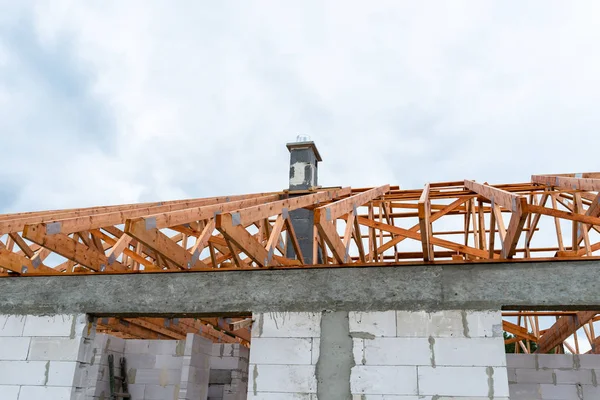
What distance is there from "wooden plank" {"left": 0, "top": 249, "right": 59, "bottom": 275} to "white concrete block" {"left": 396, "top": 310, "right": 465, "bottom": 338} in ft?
16.7

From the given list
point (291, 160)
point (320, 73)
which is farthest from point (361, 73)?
point (291, 160)

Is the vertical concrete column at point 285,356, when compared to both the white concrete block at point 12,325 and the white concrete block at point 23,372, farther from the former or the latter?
the white concrete block at point 12,325

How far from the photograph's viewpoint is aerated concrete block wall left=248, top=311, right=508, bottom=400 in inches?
231

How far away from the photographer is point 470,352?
595 centimetres

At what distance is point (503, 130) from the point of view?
1433 centimetres

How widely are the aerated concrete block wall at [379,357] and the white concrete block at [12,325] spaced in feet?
11.7

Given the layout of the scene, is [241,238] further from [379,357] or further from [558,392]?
[558,392]

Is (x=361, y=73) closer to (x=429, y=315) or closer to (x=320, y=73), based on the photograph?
(x=320, y=73)

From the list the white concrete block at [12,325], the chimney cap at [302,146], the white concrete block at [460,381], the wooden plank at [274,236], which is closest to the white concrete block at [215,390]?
the white concrete block at [12,325]

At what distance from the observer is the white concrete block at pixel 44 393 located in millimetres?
6805

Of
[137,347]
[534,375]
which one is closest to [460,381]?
[534,375]

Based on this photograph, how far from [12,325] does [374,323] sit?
527cm

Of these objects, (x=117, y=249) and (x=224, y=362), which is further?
(x=224, y=362)

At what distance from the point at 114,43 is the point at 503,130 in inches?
412
